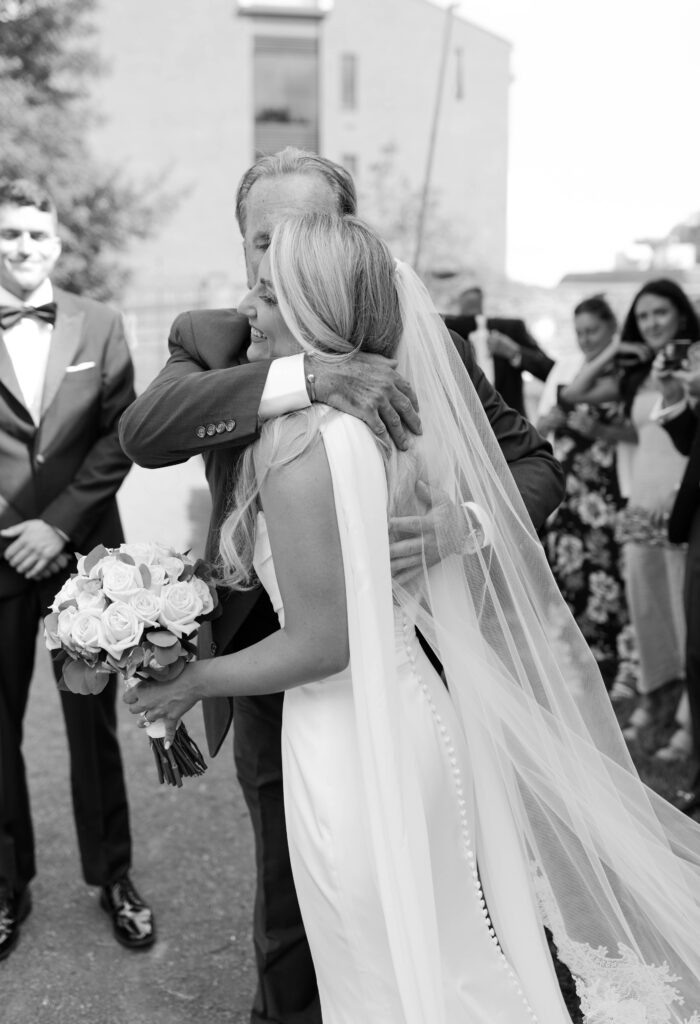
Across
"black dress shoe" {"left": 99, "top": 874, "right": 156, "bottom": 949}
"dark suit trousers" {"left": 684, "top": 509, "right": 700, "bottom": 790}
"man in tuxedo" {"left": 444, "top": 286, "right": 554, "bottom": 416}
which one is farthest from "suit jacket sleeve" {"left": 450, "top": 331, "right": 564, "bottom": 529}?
"man in tuxedo" {"left": 444, "top": 286, "right": 554, "bottom": 416}

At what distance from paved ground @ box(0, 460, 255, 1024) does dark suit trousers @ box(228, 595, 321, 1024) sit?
324 millimetres

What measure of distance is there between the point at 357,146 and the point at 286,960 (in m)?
28.1

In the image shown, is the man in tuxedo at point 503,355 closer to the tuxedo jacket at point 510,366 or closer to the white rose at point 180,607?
the tuxedo jacket at point 510,366

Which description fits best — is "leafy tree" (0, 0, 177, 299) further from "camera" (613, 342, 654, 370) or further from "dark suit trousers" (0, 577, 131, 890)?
"dark suit trousers" (0, 577, 131, 890)

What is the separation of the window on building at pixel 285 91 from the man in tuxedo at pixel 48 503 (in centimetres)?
2700

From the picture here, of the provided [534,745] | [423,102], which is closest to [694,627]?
[534,745]

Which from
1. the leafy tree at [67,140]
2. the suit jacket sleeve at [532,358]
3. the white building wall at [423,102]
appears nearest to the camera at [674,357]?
the suit jacket sleeve at [532,358]

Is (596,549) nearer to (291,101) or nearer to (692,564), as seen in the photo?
(692,564)

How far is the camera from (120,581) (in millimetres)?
2086

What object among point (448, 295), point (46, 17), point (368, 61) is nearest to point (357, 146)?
point (368, 61)

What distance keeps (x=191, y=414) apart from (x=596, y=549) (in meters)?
3.83

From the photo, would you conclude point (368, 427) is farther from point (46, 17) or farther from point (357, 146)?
point (357, 146)

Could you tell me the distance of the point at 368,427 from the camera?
192 centimetres

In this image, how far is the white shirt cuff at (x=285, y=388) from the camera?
6.30 feet
